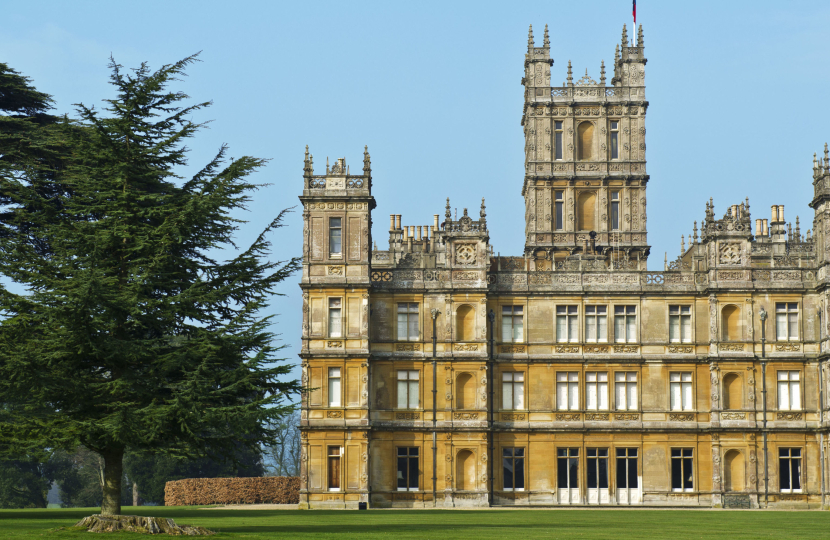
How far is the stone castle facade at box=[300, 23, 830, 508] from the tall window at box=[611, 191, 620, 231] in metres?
10.9

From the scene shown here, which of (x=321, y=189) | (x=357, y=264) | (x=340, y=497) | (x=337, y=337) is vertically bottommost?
(x=340, y=497)

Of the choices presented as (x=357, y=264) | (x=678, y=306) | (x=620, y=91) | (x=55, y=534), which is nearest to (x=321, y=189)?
(x=357, y=264)

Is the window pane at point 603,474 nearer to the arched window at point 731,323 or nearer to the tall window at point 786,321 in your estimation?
the arched window at point 731,323

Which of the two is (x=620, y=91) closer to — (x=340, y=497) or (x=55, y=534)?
(x=340, y=497)

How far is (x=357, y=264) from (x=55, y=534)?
85.3 ft

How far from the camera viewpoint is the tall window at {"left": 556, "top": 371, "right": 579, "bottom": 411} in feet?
169

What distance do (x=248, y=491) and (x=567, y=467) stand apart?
17632mm

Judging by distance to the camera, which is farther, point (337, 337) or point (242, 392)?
point (337, 337)

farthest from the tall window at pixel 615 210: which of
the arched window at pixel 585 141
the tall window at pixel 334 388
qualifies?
the tall window at pixel 334 388

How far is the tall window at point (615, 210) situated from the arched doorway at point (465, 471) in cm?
1863

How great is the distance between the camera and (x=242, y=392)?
96.5 ft

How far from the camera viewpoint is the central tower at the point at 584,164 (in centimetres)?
6253

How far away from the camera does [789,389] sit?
50781 mm

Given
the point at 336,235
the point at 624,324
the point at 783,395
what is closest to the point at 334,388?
the point at 336,235
